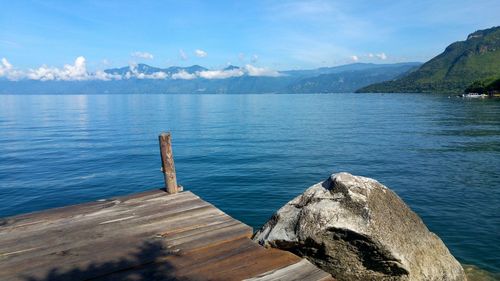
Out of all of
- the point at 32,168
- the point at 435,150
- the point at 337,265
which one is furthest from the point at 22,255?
the point at 435,150

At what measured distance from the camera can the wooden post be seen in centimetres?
1222

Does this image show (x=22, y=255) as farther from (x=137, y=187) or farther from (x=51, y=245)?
(x=137, y=187)

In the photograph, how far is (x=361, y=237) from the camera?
26.7 ft

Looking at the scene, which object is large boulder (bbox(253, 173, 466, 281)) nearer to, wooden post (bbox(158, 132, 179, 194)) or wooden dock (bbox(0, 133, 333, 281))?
wooden dock (bbox(0, 133, 333, 281))

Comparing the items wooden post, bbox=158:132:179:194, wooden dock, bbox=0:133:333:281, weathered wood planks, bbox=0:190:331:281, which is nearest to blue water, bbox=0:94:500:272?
wooden post, bbox=158:132:179:194

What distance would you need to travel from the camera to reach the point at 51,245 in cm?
Result: 852

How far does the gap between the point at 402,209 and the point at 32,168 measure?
28342 millimetres

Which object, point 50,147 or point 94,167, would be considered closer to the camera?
point 94,167

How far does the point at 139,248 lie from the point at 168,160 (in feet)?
14.8

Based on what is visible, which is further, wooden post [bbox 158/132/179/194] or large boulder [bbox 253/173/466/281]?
wooden post [bbox 158/132/179/194]

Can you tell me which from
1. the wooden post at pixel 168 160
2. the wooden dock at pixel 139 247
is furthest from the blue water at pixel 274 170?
the wooden dock at pixel 139 247

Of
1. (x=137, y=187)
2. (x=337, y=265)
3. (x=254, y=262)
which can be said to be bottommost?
(x=137, y=187)

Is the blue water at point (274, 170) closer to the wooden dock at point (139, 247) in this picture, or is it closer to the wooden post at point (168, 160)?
the wooden post at point (168, 160)

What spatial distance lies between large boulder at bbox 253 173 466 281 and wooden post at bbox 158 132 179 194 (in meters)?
4.63
